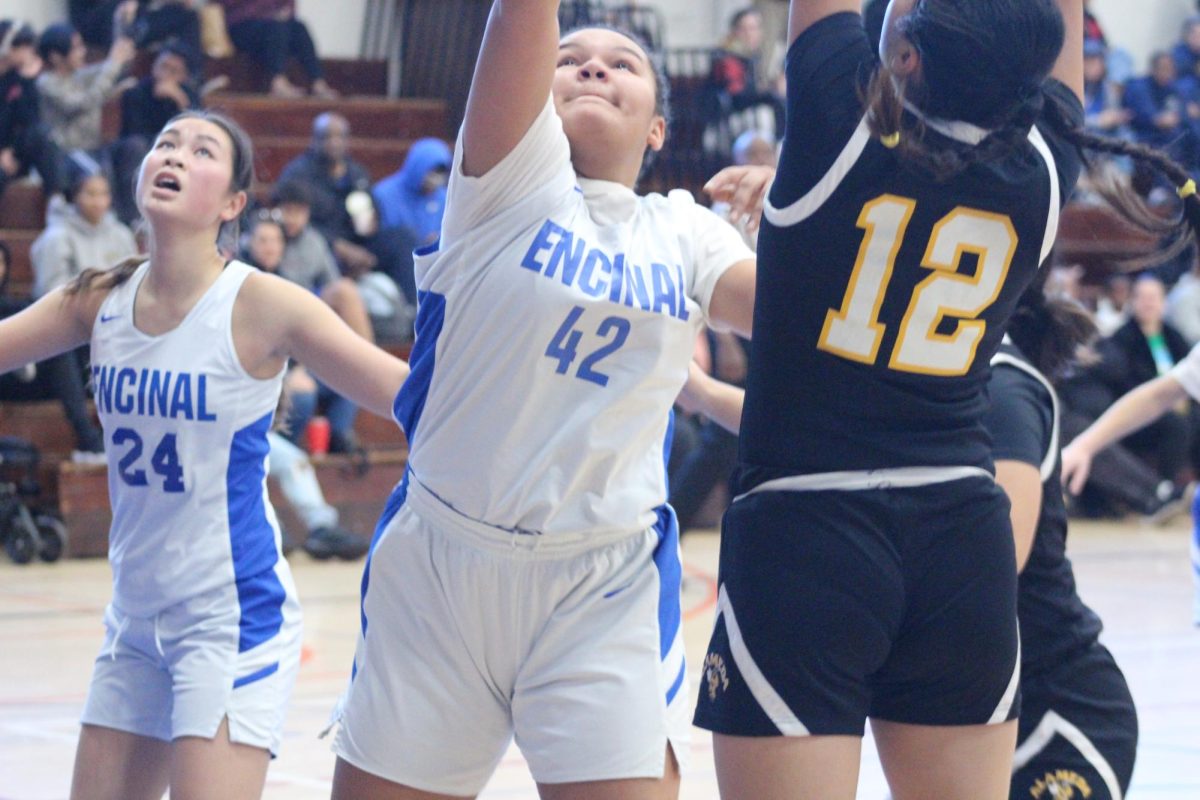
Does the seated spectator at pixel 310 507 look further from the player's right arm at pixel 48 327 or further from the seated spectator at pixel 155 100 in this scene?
the player's right arm at pixel 48 327

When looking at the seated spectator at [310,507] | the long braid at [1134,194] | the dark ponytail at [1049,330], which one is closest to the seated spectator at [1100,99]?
the seated spectator at [310,507]

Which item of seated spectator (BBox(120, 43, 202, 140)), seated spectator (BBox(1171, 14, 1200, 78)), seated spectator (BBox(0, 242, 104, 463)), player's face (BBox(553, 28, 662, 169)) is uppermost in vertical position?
player's face (BBox(553, 28, 662, 169))

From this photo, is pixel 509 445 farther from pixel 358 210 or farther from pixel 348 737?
pixel 358 210

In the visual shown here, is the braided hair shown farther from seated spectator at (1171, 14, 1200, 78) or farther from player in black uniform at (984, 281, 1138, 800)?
seated spectator at (1171, 14, 1200, 78)

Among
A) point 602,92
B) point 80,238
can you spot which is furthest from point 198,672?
point 80,238

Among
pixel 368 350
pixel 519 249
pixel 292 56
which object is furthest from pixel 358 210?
pixel 519 249

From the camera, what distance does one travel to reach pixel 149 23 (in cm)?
1291

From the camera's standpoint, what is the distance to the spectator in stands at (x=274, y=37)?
1403cm

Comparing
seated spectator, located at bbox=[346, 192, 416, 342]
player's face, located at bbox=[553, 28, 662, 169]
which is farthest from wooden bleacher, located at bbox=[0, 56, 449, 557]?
player's face, located at bbox=[553, 28, 662, 169]

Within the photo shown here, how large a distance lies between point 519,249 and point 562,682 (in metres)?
0.64

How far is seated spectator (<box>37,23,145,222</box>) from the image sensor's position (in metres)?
11.5

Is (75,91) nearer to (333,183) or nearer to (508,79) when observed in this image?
(333,183)

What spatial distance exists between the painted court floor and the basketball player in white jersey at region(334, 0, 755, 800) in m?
2.23

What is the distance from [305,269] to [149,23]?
3443 mm
